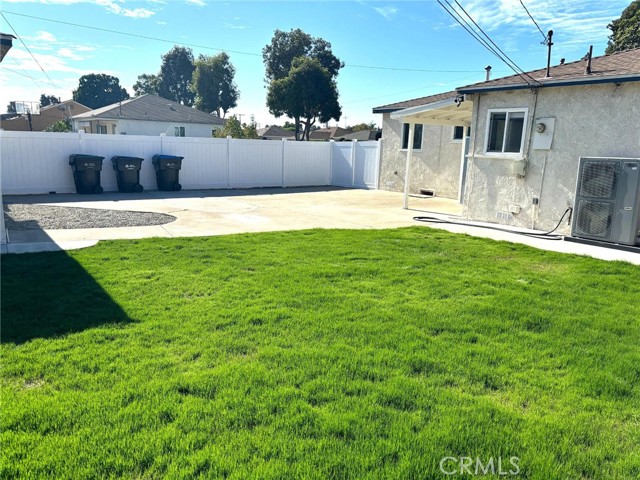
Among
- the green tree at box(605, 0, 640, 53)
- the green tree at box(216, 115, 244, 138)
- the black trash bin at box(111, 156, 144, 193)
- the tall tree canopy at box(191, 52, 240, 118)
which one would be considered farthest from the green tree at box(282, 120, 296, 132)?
Answer: the black trash bin at box(111, 156, 144, 193)

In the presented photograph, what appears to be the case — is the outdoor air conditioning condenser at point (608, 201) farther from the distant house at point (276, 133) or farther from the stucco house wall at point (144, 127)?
the distant house at point (276, 133)

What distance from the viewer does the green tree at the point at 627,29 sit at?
79.7 ft

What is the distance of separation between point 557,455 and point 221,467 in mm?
1747

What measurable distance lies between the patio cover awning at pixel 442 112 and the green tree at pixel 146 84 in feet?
232

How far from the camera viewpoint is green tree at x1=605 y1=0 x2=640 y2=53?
2429cm

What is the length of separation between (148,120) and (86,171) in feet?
59.7

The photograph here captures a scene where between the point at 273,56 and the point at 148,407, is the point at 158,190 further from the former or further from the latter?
the point at 273,56

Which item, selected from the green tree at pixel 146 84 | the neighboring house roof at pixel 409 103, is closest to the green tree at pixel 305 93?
the neighboring house roof at pixel 409 103

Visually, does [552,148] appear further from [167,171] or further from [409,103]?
Result: [167,171]

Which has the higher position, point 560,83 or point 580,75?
point 580,75

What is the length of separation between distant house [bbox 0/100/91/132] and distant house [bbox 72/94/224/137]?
1481cm

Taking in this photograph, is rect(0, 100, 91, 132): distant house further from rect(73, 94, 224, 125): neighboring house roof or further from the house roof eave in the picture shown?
the house roof eave

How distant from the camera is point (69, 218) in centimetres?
980

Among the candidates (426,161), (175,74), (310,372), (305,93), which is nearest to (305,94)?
(305,93)
